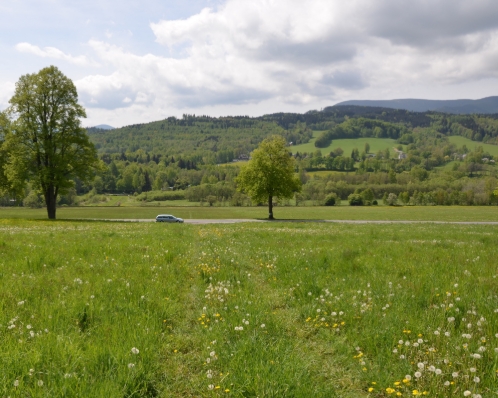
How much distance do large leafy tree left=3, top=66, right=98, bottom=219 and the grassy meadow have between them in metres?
35.0

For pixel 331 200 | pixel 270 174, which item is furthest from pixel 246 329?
pixel 331 200

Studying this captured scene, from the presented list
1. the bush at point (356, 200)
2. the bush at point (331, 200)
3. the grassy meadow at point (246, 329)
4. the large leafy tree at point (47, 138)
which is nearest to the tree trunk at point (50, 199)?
the large leafy tree at point (47, 138)

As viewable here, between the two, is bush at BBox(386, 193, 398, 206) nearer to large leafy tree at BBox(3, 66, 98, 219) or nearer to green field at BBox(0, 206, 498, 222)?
green field at BBox(0, 206, 498, 222)

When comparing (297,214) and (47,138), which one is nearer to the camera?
(47,138)

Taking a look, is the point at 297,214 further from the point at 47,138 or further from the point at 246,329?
the point at 246,329

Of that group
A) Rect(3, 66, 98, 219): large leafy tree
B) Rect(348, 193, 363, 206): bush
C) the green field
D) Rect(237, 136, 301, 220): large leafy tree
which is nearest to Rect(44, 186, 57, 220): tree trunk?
Rect(3, 66, 98, 219): large leafy tree

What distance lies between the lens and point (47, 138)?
1601 inches

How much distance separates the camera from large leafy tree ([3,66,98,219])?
38969mm

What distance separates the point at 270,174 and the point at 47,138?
32.5m

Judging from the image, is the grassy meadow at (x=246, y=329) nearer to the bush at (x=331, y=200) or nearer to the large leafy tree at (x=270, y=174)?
the large leafy tree at (x=270, y=174)

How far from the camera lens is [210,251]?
1351cm

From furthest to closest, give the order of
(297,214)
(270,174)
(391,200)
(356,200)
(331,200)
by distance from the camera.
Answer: (356,200) < (391,200) < (331,200) < (297,214) < (270,174)

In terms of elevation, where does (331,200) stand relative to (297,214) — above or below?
above

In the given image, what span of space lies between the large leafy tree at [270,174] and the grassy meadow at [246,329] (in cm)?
4435
